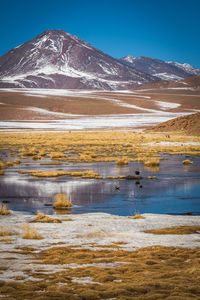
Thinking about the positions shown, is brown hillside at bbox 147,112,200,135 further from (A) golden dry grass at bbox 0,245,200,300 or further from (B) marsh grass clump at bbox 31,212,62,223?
(A) golden dry grass at bbox 0,245,200,300

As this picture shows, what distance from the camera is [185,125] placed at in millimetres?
78438

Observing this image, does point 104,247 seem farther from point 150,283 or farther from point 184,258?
point 150,283

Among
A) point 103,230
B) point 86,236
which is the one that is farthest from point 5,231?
point 103,230

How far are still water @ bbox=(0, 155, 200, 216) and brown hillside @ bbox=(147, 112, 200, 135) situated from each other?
45636 mm

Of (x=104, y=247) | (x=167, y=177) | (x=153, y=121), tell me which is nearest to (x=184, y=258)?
(x=104, y=247)

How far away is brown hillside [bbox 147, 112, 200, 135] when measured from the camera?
→ 71.9 metres

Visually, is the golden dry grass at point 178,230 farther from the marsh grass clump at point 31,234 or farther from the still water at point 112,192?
the still water at point 112,192

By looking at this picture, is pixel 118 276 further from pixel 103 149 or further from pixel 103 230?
pixel 103 149

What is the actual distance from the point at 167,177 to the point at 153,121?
96078 mm

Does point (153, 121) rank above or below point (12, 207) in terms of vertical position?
above

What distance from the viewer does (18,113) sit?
129375 mm

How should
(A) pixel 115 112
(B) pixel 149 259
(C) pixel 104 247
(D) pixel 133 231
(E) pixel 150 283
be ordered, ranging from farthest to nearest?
(A) pixel 115 112 < (D) pixel 133 231 < (C) pixel 104 247 < (B) pixel 149 259 < (E) pixel 150 283

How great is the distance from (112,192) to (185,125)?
201ft

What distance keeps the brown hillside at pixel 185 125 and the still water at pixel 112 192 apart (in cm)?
4564
